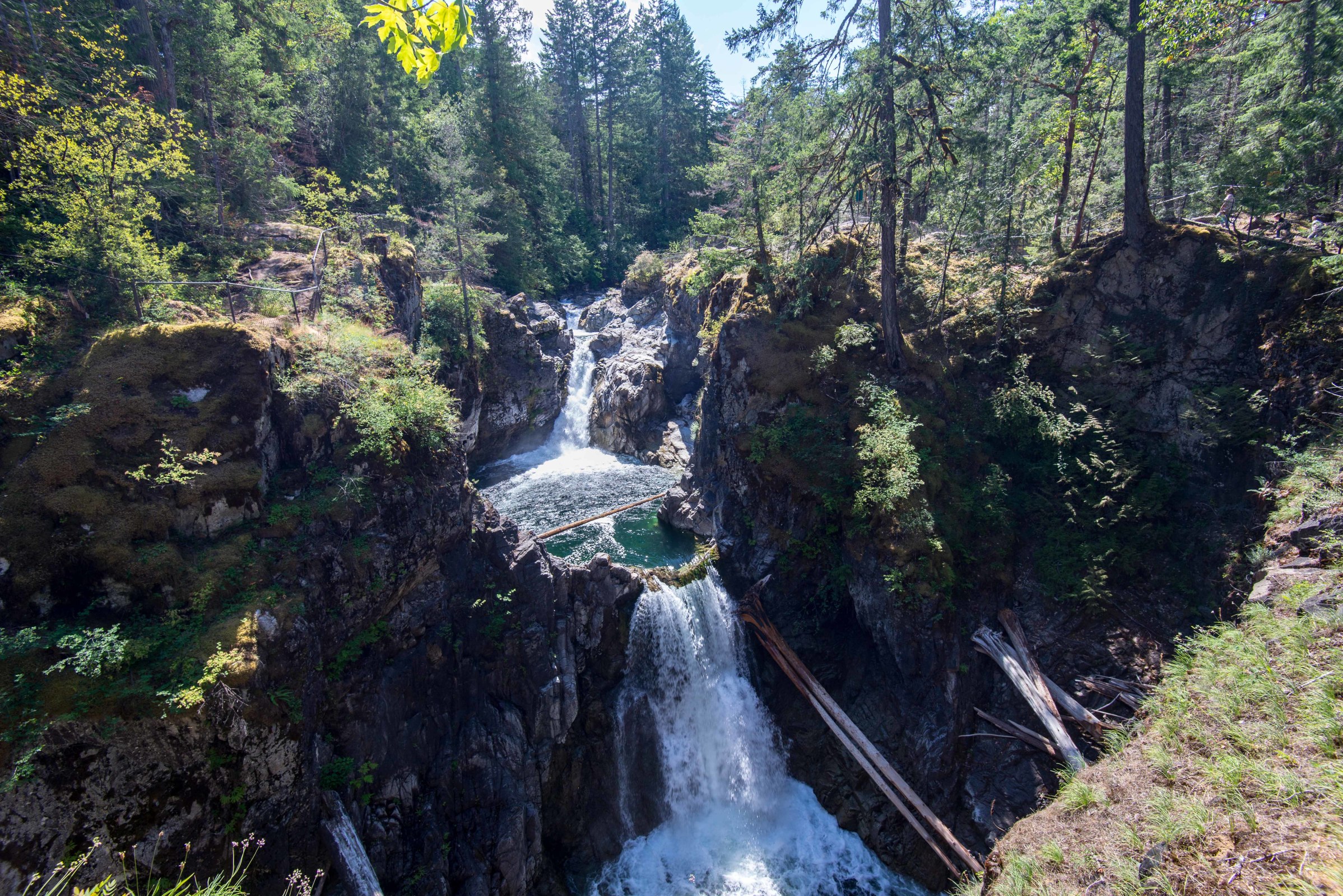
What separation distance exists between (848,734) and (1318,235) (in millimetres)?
16295

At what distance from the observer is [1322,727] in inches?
204

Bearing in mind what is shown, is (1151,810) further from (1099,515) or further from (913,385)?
(913,385)

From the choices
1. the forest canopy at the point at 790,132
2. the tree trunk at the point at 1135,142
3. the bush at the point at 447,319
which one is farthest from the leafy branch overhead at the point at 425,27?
the bush at the point at 447,319

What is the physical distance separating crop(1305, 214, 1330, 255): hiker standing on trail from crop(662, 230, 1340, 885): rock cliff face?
48 cm

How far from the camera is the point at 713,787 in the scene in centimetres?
1311

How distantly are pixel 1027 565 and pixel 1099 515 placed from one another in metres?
2.12

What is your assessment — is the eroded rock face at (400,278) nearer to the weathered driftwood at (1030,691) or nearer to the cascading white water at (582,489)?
the cascading white water at (582,489)

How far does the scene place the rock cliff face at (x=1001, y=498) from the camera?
1161 centimetres

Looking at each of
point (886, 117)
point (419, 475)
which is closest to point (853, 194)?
point (886, 117)

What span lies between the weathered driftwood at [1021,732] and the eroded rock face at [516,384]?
2097 centimetres

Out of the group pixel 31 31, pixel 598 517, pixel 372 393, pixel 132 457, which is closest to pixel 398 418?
pixel 372 393

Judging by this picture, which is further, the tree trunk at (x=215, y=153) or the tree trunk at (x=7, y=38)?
the tree trunk at (x=215, y=153)

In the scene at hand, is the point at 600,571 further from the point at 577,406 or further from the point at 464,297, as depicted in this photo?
the point at 577,406

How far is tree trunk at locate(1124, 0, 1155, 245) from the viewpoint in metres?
13.5
